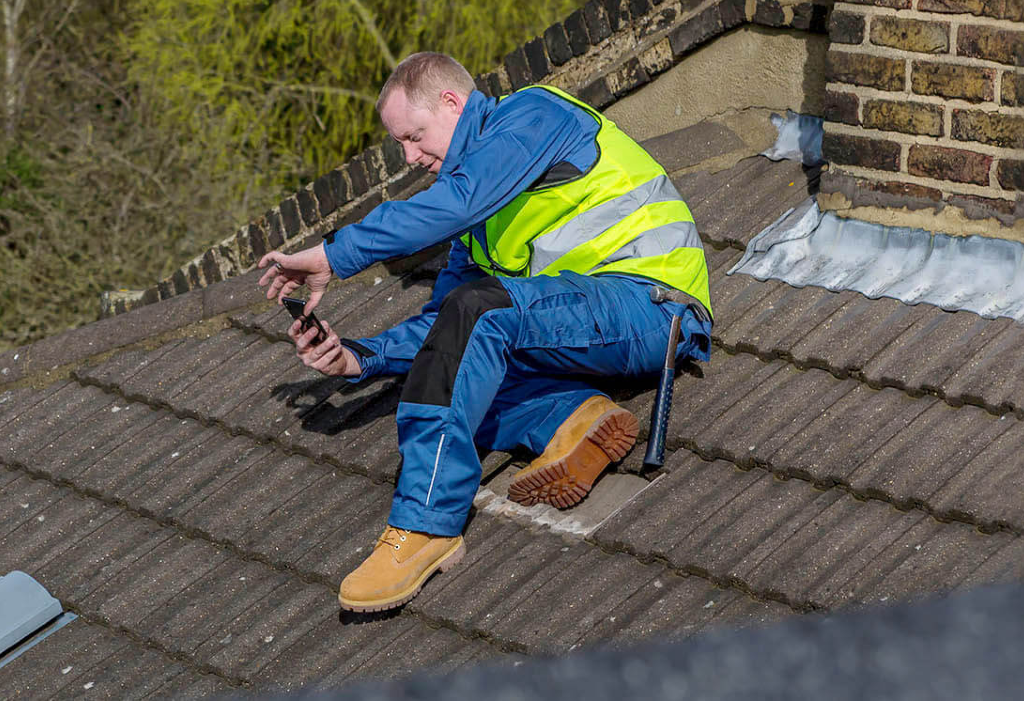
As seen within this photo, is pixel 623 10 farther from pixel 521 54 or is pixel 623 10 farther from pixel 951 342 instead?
pixel 951 342

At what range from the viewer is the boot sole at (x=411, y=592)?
322 cm

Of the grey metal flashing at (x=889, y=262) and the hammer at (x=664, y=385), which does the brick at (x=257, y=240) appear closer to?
the grey metal flashing at (x=889, y=262)

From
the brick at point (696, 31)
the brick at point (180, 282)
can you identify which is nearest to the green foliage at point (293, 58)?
the brick at point (180, 282)

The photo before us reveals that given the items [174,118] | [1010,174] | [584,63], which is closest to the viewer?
[1010,174]

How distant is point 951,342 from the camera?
3.49m

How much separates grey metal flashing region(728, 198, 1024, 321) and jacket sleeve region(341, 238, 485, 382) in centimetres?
83

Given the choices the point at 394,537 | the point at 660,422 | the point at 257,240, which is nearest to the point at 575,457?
the point at 660,422

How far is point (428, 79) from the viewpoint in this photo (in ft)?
12.4

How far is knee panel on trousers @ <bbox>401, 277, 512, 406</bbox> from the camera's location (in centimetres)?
331

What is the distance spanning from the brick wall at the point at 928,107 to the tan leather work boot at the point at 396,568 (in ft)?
5.48

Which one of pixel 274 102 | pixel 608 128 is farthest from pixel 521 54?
pixel 274 102

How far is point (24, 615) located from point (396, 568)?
1062 millimetres

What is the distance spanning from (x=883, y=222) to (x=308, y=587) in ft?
6.44

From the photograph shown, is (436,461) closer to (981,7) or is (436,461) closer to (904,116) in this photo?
(904,116)
